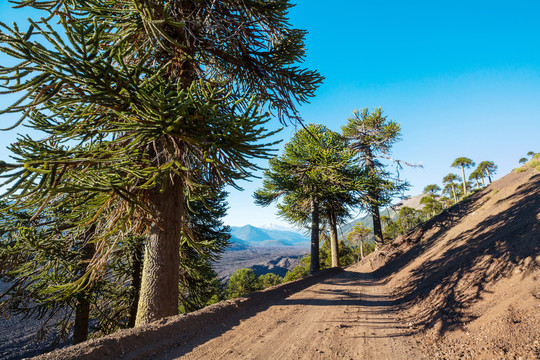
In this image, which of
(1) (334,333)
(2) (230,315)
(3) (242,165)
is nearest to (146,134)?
(3) (242,165)

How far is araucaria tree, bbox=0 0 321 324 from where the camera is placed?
272cm

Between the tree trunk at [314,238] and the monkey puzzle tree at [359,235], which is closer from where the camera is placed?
the tree trunk at [314,238]

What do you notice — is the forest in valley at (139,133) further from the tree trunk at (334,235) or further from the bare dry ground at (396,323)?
the tree trunk at (334,235)

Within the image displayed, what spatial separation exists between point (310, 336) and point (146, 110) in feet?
14.2

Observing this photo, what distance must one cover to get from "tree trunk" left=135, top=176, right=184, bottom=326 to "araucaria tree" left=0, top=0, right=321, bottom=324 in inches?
0.7

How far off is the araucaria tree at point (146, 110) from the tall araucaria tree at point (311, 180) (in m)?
6.20

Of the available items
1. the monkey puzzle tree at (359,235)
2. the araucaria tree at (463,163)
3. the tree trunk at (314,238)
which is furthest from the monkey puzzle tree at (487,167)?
the tree trunk at (314,238)

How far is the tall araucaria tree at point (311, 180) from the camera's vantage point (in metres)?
11.7

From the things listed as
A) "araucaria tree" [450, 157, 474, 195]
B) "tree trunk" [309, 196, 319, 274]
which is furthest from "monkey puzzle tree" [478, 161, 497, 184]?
"tree trunk" [309, 196, 319, 274]

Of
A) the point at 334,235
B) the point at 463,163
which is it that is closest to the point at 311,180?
the point at 334,235

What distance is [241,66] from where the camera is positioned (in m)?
5.34

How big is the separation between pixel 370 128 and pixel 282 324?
1686 centimetres

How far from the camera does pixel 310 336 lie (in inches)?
153

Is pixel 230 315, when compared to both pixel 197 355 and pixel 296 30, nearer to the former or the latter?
pixel 197 355
